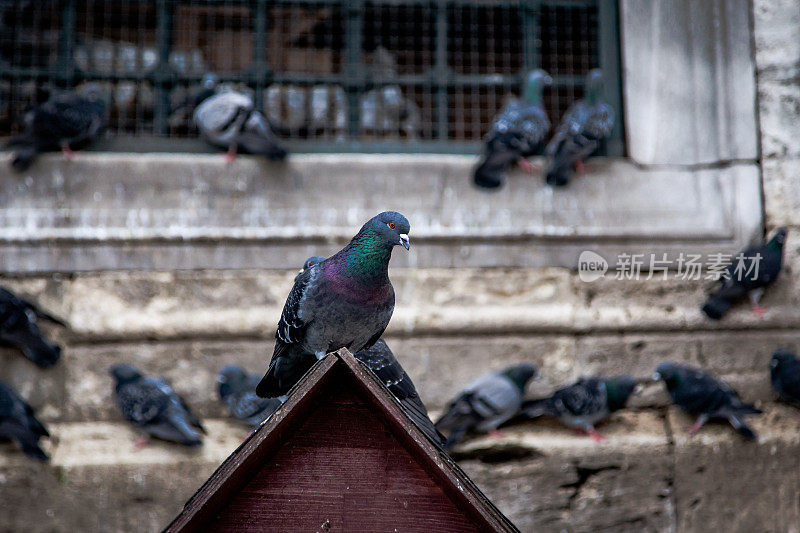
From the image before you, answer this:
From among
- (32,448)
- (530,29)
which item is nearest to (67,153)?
(32,448)

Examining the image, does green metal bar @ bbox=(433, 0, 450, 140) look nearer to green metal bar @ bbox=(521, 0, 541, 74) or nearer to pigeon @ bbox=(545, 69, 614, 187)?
green metal bar @ bbox=(521, 0, 541, 74)

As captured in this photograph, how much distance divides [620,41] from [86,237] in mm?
3132

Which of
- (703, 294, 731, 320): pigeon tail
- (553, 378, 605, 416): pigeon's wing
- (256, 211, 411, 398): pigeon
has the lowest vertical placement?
(553, 378, 605, 416): pigeon's wing

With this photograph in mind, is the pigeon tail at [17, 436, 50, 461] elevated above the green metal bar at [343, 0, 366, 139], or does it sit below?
below

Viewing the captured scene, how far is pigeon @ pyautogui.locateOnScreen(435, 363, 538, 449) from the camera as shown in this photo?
396 cm

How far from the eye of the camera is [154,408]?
3.88 meters

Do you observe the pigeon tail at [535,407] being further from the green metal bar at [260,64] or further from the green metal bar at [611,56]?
the green metal bar at [260,64]

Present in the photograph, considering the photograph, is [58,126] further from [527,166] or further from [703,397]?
[703,397]

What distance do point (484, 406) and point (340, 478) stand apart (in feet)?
8.39

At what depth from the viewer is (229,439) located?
4039 millimetres

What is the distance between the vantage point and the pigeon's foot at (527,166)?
4508 millimetres

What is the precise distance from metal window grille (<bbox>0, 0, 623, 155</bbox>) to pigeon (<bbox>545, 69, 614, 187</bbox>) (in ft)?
0.96

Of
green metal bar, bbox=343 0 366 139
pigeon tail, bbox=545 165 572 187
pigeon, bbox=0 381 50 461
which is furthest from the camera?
Result: green metal bar, bbox=343 0 366 139

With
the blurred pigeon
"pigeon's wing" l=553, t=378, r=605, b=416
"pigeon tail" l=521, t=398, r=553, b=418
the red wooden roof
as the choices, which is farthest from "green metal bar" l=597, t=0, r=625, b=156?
the red wooden roof
